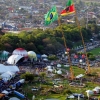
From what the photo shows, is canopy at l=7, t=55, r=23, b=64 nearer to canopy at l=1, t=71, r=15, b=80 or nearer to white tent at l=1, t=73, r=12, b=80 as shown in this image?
canopy at l=1, t=71, r=15, b=80

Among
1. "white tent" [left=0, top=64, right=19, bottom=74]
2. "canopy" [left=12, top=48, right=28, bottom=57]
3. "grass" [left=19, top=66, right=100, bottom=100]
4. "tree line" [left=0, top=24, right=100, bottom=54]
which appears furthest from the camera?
"tree line" [left=0, top=24, right=100, bottom=54]

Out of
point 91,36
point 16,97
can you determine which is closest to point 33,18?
point 91,36

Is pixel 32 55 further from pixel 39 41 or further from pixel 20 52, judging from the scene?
pixel 39 41

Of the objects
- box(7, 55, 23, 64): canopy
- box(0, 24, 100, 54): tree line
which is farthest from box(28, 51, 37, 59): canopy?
box(0, 24, 100, 54): tree line

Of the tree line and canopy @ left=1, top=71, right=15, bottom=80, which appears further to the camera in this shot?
the tree line

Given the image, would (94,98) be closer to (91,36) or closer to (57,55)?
(57,55)

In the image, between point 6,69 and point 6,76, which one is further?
point 6,69

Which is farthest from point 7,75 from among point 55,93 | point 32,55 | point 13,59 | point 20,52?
point 32,55

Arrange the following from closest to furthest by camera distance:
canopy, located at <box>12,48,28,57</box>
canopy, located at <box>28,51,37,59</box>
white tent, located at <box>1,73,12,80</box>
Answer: white tent, located at <box>1,73,12,80</box>
canopy, located at <box>12,48,28,57</box>
canopy, located at <box>28,51,37,59</box>

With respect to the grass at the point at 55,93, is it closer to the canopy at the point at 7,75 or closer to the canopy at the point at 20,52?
the canopy at the point at 7,75

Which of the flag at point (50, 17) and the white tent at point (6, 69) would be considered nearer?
the flag at point (50, 17)

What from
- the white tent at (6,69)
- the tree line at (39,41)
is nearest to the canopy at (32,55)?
the tree line at (39,41)
